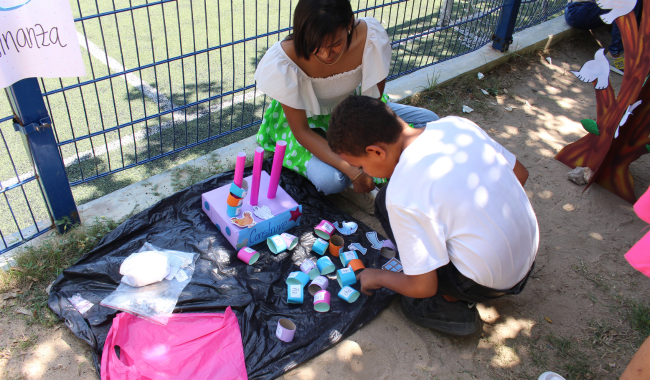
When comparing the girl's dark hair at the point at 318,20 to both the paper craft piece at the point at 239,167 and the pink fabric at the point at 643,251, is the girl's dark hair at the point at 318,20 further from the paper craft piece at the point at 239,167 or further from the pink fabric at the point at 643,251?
the pink fabric at the point at 643,251

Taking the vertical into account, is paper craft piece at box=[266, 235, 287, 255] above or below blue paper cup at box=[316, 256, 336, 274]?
above

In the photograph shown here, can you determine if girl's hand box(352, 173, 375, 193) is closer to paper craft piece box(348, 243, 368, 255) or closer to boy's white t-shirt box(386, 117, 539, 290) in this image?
paper craft piece box(348, 243, 368, 255)

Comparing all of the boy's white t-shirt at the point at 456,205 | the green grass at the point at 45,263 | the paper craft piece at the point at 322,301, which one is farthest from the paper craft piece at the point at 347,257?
the green grass at the point at 45,263

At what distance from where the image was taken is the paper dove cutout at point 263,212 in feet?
8.20

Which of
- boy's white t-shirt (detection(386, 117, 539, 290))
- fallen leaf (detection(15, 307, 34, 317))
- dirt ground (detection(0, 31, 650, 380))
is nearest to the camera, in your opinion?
boy's white t-shirt (detection(386, 117, 539, 290))

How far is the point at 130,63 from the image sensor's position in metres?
4.42

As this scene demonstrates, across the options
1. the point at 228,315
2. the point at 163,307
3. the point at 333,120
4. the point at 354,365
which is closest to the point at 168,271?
the point at 163,307

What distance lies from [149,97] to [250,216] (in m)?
2.01

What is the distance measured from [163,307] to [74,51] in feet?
4.12

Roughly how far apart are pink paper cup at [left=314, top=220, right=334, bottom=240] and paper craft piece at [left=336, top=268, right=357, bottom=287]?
0.98 ft

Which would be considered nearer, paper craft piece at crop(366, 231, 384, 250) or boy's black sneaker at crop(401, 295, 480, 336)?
boy's black sneaker at crop(401, 295, 480, 336)

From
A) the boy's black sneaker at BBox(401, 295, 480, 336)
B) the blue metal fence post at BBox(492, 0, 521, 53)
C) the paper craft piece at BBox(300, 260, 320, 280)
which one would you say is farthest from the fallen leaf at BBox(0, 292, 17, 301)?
the blue metal fence post at BBox(492, 0, 521, 53)

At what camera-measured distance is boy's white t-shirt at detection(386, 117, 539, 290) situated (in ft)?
5.13

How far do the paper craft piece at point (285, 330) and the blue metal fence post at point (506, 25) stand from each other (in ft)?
12.3
